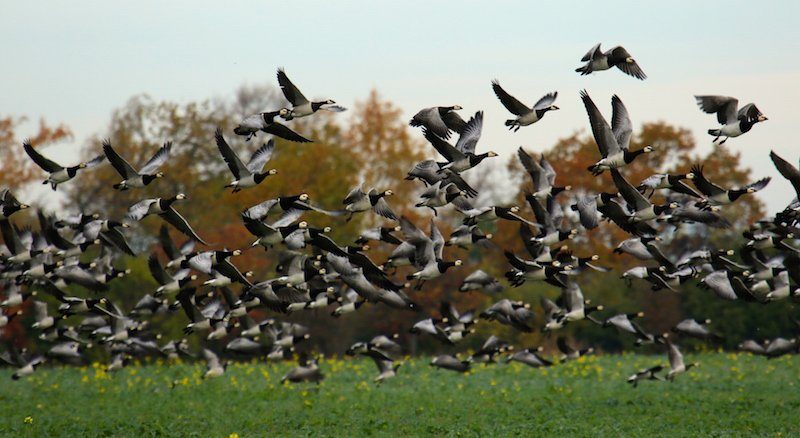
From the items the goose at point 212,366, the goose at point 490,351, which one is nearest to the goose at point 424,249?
the goose at point 490,351

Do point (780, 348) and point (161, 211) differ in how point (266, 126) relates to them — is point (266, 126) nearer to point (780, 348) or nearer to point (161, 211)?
point (161, 211)

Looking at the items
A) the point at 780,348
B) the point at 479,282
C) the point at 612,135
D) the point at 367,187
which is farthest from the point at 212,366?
the point at 367,187

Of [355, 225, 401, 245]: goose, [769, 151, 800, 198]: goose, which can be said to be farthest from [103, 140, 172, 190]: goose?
[769, 151, 800, 198]: goose

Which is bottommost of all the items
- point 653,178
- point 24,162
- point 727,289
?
point 727,289

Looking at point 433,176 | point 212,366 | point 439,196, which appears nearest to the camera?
point 433,176

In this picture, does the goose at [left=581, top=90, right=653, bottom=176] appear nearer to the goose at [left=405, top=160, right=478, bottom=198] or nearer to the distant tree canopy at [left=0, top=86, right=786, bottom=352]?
the goose at [left=405, top=160, right=478, bottom=198]

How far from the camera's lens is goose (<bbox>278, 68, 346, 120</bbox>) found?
56.3ft

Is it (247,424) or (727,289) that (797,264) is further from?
(247,424)

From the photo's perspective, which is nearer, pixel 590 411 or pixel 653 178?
pixel 653 178

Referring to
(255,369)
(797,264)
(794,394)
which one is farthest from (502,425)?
(255,369)

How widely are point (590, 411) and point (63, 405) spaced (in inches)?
425

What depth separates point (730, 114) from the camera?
18047mm

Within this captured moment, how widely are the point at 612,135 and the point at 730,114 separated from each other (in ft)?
7.46

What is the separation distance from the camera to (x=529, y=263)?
19.3 metres
